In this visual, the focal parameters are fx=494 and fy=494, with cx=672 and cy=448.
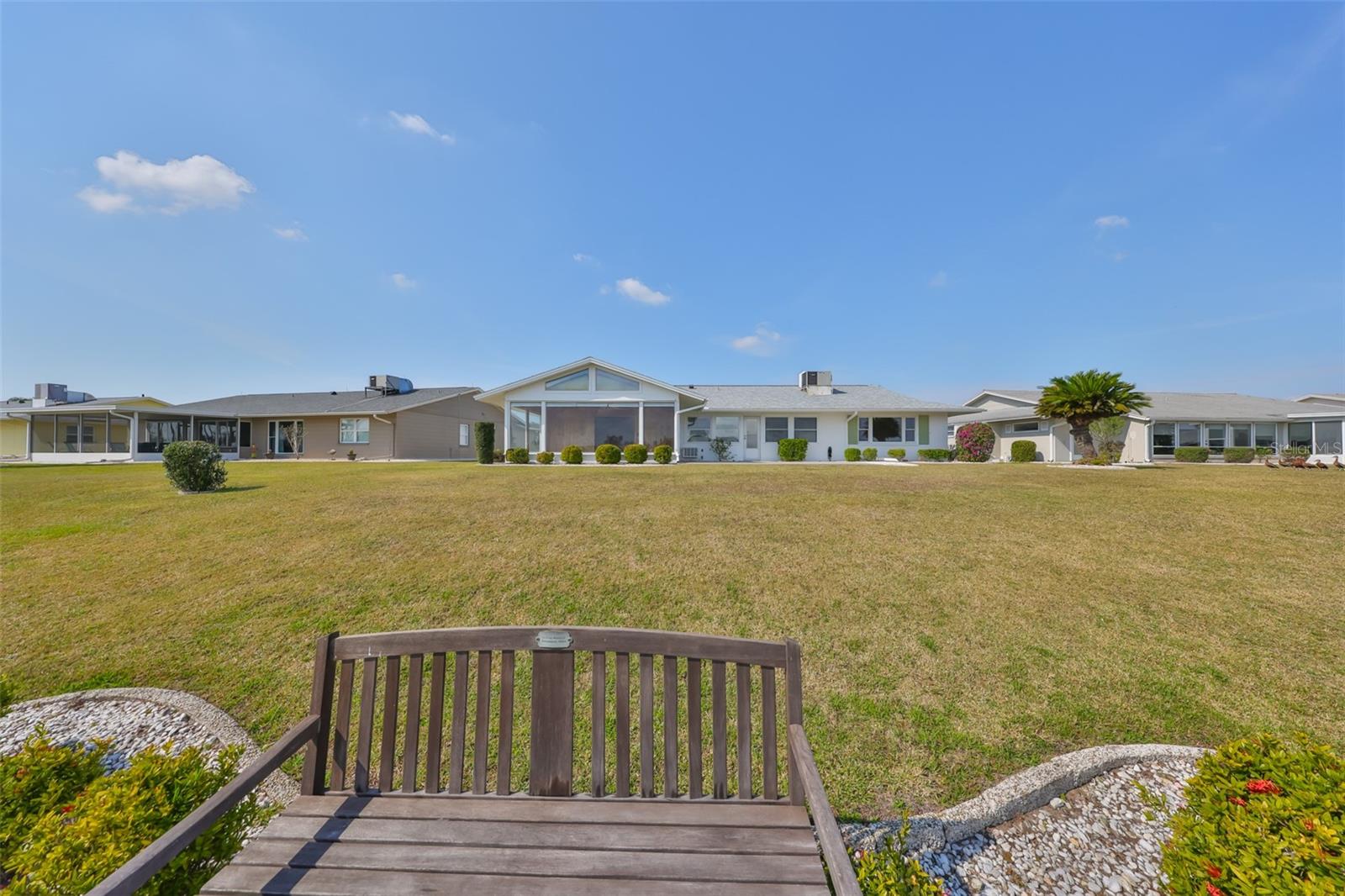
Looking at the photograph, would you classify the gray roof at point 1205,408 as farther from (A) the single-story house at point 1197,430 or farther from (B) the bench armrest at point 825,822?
(B) the bench armrest at point 825,822

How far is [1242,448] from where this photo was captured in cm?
2480

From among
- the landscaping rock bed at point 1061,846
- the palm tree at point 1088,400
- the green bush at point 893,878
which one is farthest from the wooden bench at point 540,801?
the palm tree at point 1088,400

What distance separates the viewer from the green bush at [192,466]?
11092 mm

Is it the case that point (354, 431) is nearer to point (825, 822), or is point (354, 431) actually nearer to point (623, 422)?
point (623, 422)

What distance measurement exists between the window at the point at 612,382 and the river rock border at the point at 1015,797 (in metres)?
19.0

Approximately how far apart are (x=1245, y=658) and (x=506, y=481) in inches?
515

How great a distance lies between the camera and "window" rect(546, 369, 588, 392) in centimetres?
2112

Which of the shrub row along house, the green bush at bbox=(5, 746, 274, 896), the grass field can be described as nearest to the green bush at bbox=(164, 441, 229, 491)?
the grass field

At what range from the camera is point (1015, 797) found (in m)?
3.11

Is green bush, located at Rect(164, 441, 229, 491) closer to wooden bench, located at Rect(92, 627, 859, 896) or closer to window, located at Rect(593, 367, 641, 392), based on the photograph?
wooden bench, located at Rect(92, 627, 859, 896)

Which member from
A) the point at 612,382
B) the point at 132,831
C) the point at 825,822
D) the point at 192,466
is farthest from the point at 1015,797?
the point at 612,382

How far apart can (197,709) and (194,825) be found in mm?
2768

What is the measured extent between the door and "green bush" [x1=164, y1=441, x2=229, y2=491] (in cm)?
1904

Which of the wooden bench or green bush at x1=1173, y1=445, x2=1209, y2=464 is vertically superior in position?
green bush at x1=1173, y1=445, x2=1209, y2=464
